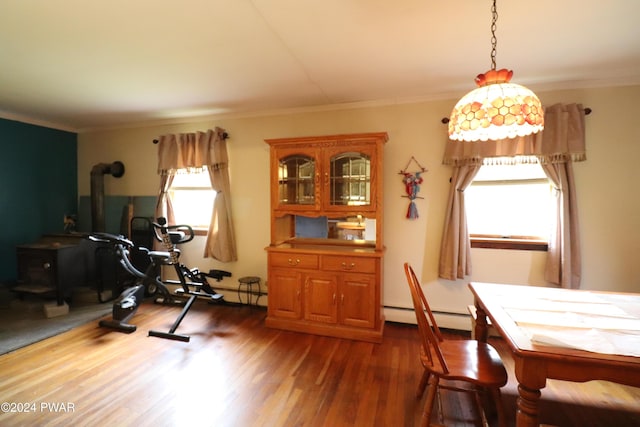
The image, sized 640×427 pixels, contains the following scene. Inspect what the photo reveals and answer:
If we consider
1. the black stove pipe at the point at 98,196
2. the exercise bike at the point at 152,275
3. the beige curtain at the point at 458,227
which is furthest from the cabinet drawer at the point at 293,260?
the black stove pipe at the point at 98,196

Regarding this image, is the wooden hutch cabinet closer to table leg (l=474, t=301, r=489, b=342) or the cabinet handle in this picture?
the cabinet handle

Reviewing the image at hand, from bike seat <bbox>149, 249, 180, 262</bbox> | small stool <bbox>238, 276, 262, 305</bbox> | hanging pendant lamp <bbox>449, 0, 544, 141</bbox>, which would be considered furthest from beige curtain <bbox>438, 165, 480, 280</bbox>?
bike seat <bbox>149, 249, 180, 262</bbox>

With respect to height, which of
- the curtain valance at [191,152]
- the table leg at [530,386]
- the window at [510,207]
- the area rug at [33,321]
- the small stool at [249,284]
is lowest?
the area rug at [33,321]

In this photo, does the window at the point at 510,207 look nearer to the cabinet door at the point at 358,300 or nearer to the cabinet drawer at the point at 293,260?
the cabinet door at the point at 358,300

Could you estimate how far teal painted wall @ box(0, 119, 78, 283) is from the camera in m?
3.64

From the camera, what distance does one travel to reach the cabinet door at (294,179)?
9.74ft

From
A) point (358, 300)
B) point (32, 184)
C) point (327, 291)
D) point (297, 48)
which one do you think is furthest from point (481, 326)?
point (32, 184)

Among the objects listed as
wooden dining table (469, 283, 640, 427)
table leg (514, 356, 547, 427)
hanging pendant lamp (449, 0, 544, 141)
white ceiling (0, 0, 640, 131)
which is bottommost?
table leg (514, 356, 547, 427)

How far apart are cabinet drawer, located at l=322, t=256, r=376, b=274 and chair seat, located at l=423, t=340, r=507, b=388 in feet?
3.15

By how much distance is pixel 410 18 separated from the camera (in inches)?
67.5

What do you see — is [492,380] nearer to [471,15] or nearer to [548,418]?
[548,418]

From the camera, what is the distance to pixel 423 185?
301 cm

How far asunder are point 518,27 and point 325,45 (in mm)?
1232

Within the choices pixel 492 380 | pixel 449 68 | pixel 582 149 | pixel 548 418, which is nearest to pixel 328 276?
pixel 492 380
